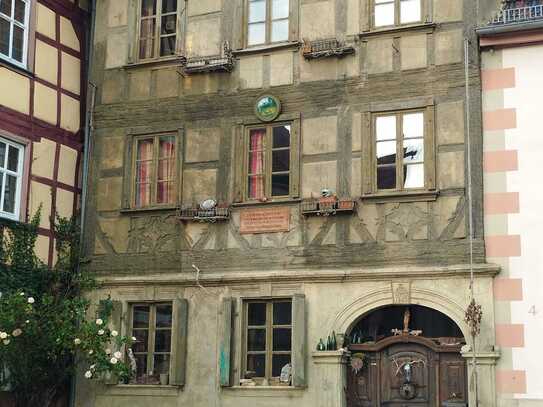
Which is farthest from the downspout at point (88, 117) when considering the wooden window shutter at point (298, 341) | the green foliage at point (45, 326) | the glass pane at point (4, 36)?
the wooden window shutter at point (298, 341)

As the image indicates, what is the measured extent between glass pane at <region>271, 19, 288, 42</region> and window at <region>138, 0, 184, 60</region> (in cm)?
156

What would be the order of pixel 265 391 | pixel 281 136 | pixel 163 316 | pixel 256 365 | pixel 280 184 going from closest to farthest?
pixel 265 391
pixel 256 365
pixel 280 184
pixel 281 136
pixel 163 316

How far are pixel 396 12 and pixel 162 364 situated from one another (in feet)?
19.1

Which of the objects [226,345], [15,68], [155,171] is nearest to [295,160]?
[155,171]

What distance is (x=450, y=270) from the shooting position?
41.3ft

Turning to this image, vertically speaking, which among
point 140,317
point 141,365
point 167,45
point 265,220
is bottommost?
point 141,365

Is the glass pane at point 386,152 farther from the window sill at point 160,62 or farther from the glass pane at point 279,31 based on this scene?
the window sill at point 160,62

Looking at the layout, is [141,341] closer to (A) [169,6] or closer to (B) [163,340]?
(B) [163,340]

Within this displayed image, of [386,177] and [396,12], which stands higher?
[396,12]

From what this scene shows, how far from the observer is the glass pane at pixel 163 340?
14094mm

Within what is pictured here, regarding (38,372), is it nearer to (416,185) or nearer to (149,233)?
(149,233)

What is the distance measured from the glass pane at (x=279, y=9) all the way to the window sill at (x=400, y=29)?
4.18 feet

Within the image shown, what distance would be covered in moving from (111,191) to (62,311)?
7.12ft

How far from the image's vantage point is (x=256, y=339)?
13703 mm
